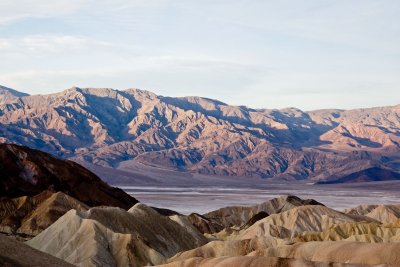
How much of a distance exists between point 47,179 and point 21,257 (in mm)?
109294

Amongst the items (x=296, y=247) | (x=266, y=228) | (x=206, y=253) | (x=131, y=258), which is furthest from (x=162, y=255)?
(x=266, y=228)

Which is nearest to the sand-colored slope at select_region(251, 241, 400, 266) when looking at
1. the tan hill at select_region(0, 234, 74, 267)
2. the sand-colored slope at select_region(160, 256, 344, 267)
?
the sand-colored slope at select_region(160, 256, 344, 267)

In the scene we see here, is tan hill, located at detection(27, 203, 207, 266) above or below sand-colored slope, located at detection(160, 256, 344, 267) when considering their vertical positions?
below

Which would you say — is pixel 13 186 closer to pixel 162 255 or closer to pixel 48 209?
pixel 48 209

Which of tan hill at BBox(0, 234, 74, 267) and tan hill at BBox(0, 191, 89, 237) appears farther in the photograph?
tan hill at BBox(0, 191, 89, 237)

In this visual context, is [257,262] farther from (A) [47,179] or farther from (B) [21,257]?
(A) [47,179]

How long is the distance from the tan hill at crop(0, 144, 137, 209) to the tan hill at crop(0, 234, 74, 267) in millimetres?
95275

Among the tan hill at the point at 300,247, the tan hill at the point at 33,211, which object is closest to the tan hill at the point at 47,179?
the tan hill at the point at 33,211

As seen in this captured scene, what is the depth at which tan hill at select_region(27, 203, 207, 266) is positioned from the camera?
291ft

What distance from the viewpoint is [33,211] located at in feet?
434

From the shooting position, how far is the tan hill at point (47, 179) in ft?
525

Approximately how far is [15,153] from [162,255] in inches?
3379

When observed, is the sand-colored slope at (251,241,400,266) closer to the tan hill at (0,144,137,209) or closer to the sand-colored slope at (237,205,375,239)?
the sand-colored slope at (237,205,375,239)

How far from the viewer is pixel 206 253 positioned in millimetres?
82625
